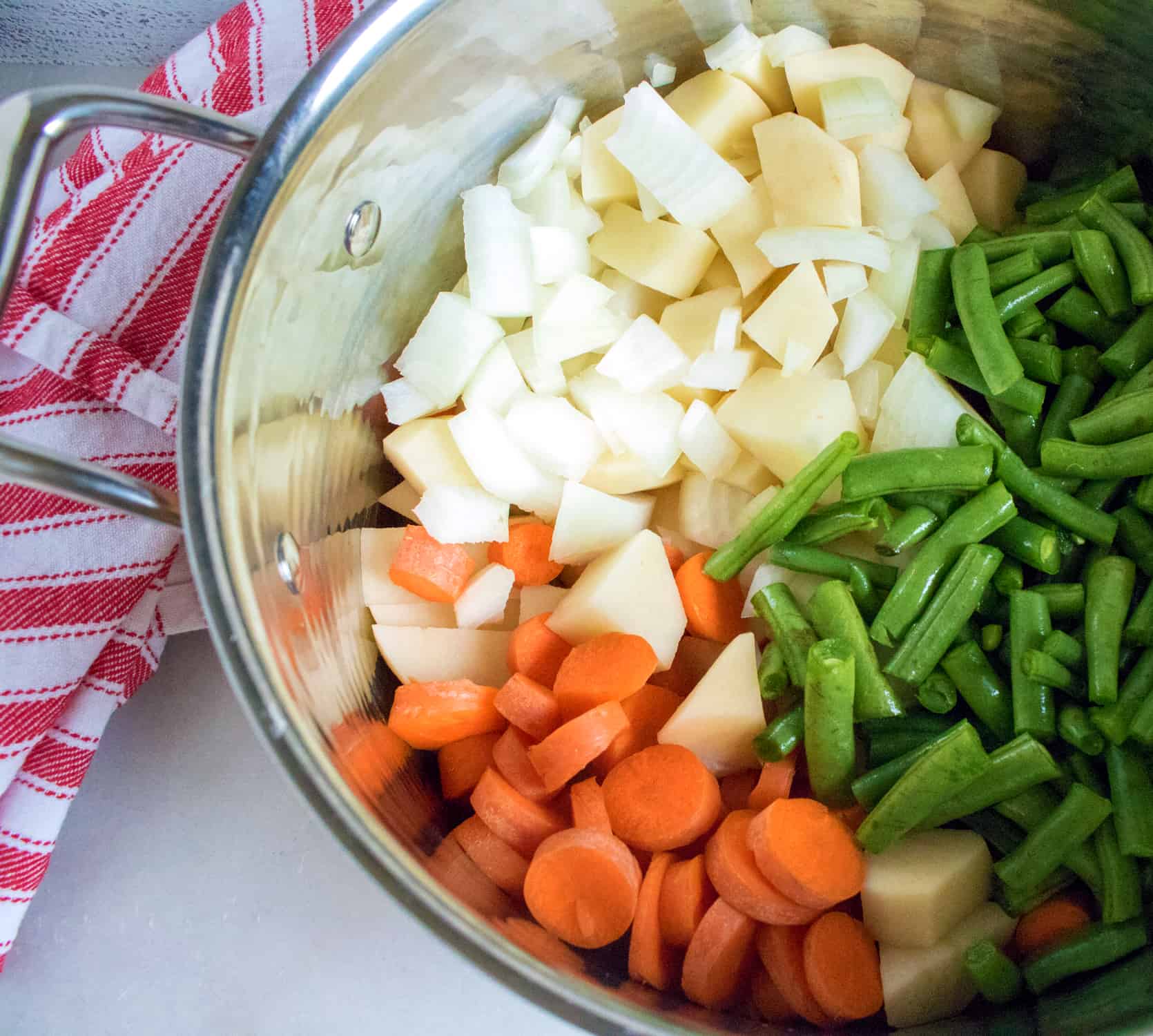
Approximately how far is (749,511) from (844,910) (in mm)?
578

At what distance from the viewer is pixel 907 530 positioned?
54.9 inches

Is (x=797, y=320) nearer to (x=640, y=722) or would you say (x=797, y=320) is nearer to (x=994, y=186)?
(x=994, y=186)

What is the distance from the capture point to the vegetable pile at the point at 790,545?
4.07 feet

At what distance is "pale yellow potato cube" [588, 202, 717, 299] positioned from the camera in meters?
1.49

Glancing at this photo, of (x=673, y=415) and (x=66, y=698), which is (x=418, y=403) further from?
(x=66, y=698)

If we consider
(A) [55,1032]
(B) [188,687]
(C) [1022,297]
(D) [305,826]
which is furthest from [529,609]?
(A) [55,1032]

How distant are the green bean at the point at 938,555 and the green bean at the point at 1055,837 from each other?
0.29m

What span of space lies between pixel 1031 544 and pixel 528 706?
74 cm

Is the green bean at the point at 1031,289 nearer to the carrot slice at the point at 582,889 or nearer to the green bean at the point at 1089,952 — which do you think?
the green bean at the point at 1089,952

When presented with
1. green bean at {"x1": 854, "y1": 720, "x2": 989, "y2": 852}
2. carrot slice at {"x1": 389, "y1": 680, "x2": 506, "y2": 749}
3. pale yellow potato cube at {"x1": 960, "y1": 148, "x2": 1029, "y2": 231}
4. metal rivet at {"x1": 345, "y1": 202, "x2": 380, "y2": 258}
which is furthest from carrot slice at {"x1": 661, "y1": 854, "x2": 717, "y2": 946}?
pale yellow potato cube at {"x1": 960, "y1": 148, "x2": 1029, "y2": 231}

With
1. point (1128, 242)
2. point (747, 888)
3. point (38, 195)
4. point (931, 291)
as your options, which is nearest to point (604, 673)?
point (747, 888)

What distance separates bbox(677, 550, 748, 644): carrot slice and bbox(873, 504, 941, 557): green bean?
0.79 ft

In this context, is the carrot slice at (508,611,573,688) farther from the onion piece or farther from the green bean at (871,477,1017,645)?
the onion piece

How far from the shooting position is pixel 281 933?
5.06ft
